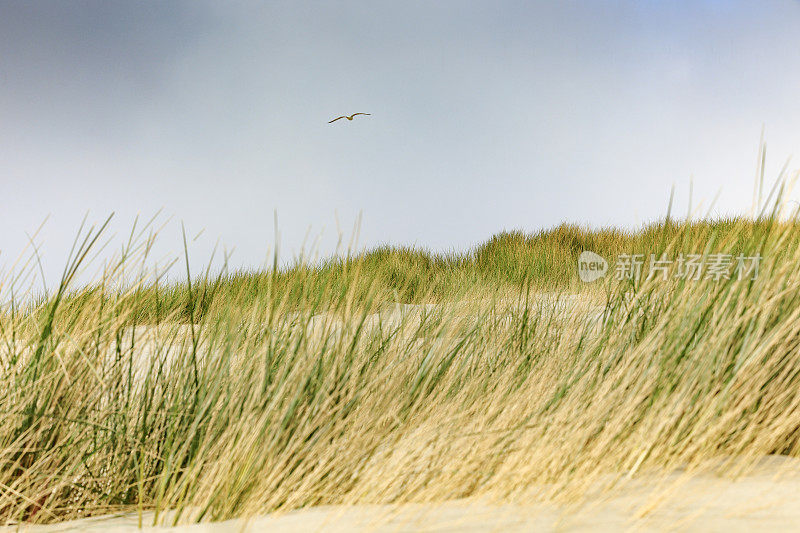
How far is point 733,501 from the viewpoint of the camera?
4.20 feet

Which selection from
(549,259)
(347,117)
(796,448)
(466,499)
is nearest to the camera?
(466,499)

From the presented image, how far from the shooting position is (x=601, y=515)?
3.98ft

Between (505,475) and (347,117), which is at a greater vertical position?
(347,117)

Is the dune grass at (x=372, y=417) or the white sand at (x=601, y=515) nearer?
the white sand at (x=601, y=515)

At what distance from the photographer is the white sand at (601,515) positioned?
1.17 meters

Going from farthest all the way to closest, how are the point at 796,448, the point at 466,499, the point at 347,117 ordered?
the point at 347,117 < the point at 796,448 < the point at 466,499

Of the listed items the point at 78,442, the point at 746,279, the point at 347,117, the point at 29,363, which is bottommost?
the point at 78,442

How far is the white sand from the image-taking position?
1.17m

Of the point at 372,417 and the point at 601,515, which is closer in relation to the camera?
the point at 601,515

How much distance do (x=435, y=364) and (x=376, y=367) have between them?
0.21 metres

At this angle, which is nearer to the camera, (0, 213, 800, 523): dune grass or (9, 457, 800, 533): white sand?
(9, 457, 800, 533): white sand

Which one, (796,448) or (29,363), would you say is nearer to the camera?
(796,448)

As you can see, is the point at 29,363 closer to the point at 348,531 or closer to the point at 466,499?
the point at 348,531

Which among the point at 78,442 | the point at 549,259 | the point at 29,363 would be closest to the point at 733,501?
the point at 78,442
